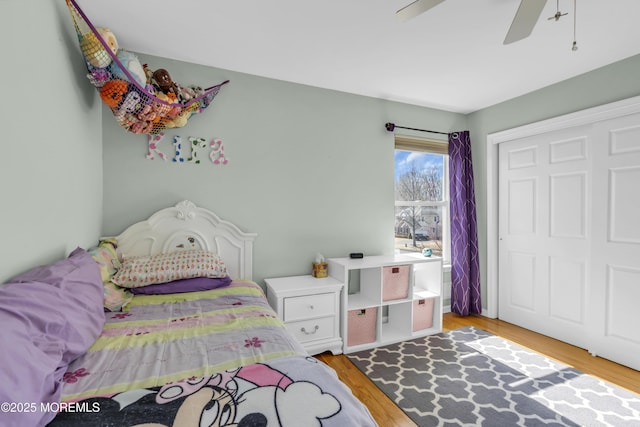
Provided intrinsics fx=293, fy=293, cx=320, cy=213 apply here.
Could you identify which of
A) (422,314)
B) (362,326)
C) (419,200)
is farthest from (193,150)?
(422,314)

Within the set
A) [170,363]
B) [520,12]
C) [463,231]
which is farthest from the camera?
[463,231]

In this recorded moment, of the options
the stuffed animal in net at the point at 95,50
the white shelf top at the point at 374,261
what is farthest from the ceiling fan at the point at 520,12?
the white shelf top at the point at 374,261

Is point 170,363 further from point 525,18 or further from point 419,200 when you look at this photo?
point 419,200

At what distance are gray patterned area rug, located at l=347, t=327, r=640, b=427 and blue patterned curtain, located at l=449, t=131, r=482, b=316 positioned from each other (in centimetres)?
75

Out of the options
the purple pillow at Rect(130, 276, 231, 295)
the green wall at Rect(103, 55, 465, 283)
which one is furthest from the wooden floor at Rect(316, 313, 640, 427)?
the purple pillow at Rect(130, 276, 231, 295)

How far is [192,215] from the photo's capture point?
2.32m

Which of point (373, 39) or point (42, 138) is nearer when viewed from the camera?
point (42, 138)

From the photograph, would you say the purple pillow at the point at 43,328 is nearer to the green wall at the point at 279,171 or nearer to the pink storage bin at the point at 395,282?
the green wall at the point at 279,171

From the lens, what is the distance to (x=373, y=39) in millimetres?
2045

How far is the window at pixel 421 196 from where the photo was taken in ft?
11.2

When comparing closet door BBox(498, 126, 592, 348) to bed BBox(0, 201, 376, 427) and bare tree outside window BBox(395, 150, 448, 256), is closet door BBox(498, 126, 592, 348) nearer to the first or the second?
bare tree outside window BBox(395, 150, 448, 256)

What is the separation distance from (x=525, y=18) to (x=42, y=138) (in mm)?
2323

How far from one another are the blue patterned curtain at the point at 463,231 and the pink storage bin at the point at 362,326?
131cm

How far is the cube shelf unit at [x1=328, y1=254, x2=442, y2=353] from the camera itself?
8.45 feet
